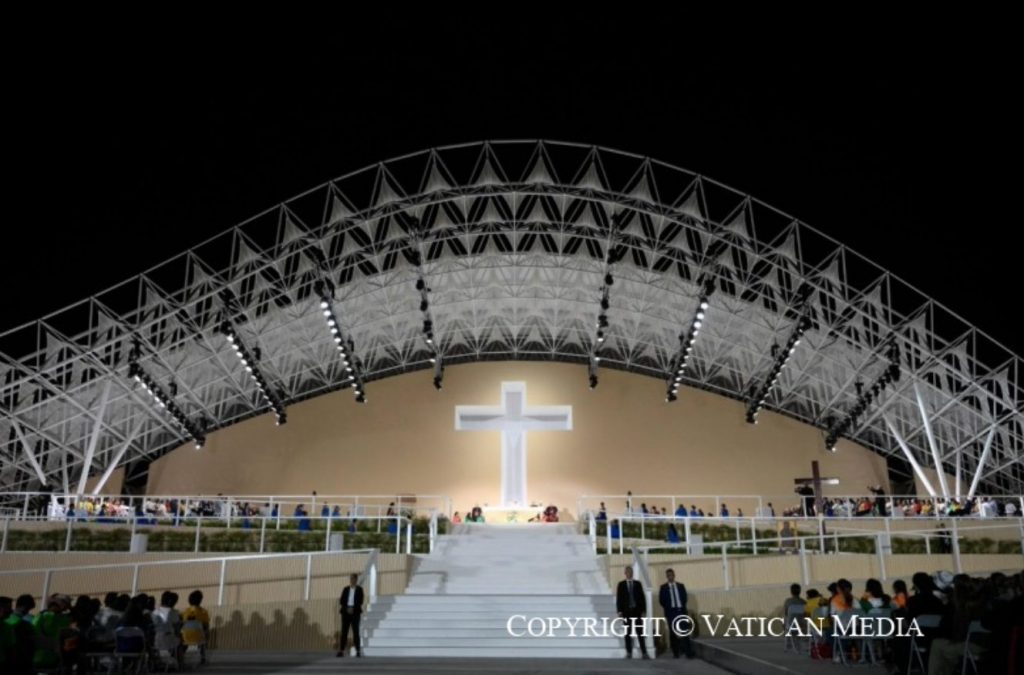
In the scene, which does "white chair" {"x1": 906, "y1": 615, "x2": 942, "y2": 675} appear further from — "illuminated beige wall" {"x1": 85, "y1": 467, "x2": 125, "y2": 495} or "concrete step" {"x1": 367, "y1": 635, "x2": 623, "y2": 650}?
"illuminated beige wall" {"x1": 85, "y1": 467, "x2": 125, "y2": 495}

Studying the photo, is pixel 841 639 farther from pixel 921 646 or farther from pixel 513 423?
pixel 513 423

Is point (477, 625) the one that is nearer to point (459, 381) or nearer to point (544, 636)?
point (544, 636)

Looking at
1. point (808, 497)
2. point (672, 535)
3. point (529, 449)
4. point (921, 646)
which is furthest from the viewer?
point (529, 449)

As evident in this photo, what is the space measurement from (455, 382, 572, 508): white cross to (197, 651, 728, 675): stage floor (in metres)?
22.0

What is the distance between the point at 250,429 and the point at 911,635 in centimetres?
3144

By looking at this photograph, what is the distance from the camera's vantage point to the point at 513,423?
3275 cm

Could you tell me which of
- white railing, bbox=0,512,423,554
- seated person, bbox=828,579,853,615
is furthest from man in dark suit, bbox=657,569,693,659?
white railing, bbox=0,512,423,554

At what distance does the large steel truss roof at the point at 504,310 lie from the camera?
23.1 m

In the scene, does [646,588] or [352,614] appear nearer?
[352,614]

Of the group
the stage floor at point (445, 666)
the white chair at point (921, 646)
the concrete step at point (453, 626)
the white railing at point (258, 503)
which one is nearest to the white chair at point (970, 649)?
the white chair at point (921, 646)

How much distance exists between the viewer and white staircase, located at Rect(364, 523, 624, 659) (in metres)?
9.99

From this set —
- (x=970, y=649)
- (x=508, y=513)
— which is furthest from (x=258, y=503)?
(x=970, y=649)

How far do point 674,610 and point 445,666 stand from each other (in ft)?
10.3

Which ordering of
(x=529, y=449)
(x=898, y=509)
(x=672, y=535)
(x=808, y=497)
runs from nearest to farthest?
1. (x=672, y=535)
2. (x=898, y=509)
3. (x=808, y=497)
4. (x=529, y=449)
